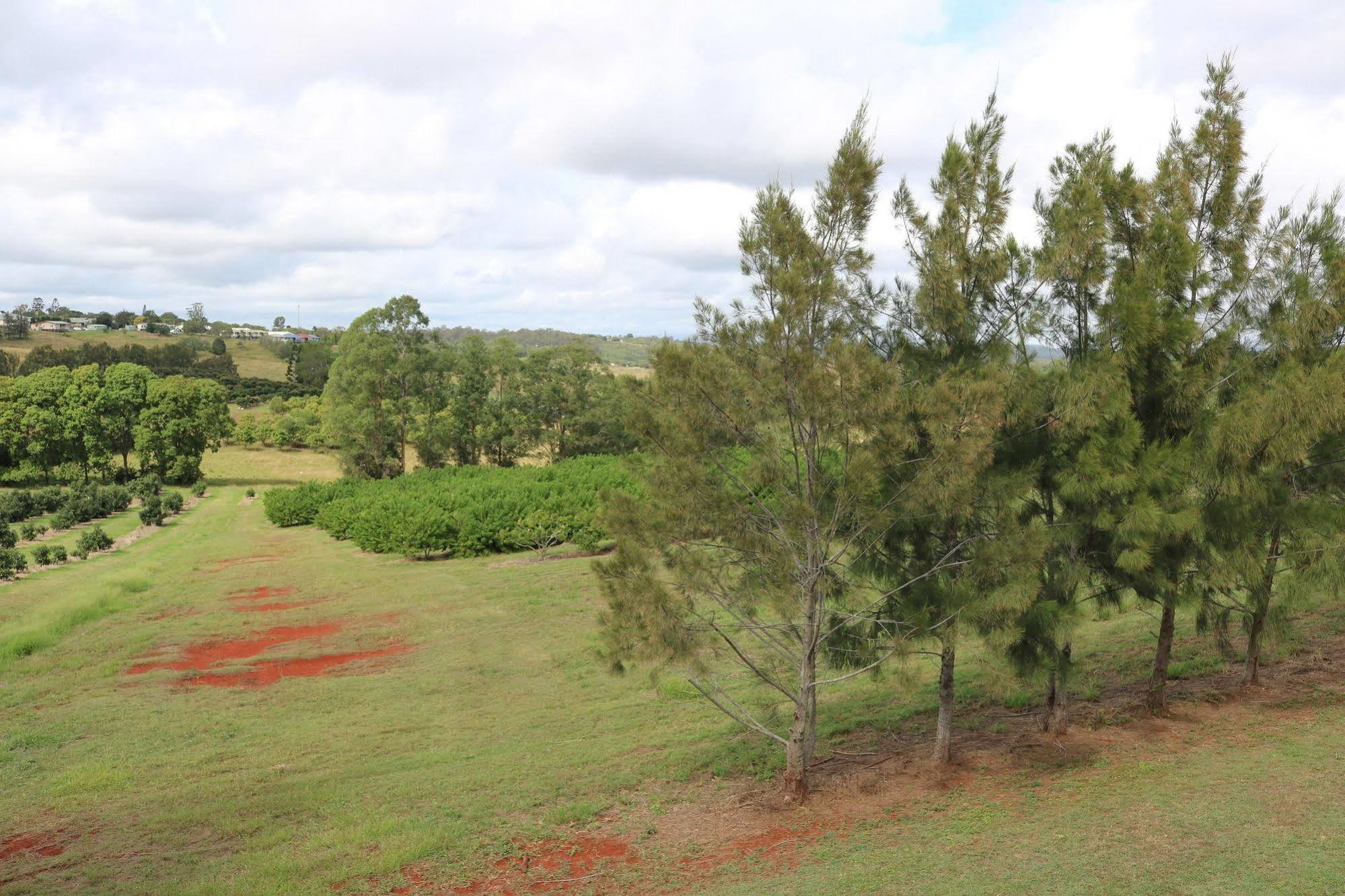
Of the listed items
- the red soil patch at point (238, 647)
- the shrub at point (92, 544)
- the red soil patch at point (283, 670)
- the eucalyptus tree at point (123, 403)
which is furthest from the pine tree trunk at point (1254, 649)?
the eucalyptus tree at point (123, 403)

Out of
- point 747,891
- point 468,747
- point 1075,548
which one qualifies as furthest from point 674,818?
point 1075,548

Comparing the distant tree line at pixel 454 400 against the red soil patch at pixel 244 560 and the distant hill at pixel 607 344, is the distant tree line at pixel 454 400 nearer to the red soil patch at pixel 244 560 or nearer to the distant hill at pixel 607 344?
the distant hill at pixel 607 344

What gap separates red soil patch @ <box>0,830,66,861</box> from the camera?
9156 millimetres

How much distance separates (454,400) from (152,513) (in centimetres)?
1678

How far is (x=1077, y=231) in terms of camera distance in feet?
29.6

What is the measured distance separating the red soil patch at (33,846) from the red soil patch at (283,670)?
22.5ft

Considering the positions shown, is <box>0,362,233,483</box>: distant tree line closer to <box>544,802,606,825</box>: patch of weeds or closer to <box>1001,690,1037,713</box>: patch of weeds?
<box>544,802,606,825</box>: patch of weeds

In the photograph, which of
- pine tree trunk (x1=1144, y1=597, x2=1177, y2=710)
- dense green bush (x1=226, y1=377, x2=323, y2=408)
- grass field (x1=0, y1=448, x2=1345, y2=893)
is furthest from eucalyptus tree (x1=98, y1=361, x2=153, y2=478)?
pine tree trunk (x1=1144, y1=597, x2=1177, y2=710)

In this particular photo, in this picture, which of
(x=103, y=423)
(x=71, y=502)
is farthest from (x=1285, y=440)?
(x=103, y=423)

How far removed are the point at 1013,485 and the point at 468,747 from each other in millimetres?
8321

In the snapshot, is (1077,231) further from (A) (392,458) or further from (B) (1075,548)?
(A) (392,458)

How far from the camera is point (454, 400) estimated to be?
167ft

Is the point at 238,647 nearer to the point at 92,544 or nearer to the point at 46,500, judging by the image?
the point at 92,544

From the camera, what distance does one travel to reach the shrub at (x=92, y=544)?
101ft
